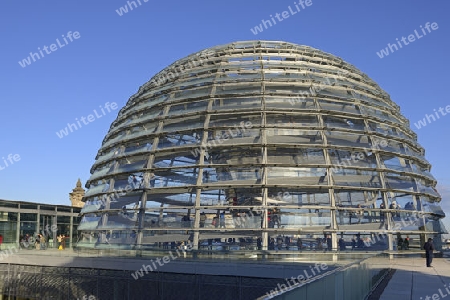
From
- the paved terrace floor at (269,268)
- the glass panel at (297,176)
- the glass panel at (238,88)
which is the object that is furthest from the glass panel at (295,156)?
the paved terrace floor at (269,268)

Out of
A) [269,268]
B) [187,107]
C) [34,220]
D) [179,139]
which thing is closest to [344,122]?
[187,107]

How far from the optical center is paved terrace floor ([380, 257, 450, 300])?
12.3 metres

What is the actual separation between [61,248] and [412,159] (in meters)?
19.6

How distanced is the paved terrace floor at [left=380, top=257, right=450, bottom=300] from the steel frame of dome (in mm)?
2990

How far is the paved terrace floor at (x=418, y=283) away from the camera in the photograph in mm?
12320

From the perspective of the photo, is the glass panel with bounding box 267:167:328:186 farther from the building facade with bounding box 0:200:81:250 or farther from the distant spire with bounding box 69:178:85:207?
the distant spire with bounding box 69:178:85:207

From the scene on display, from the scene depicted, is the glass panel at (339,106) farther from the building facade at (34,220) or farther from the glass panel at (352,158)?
the building facade at (34,220)

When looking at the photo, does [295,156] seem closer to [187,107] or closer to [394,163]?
[394,163]

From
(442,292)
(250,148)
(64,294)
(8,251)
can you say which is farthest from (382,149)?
(8,251)

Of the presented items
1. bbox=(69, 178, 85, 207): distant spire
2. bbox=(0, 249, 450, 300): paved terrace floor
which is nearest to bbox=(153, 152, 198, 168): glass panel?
bbox=(0, 249, 450, 300): paved terrace floor

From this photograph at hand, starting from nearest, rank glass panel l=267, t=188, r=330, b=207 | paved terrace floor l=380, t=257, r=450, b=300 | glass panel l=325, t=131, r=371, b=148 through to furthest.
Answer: paved terrace floor l=380, t=257, r=450, b=300 → glass panel l=267, t=188, r=330, b=207 → glass panel l=325, t=131, r=371, b=148

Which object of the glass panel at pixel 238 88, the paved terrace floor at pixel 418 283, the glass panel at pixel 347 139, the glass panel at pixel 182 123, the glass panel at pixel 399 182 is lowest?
the paved terrace floor at pixel 418 283

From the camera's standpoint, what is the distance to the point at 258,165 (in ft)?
72.6

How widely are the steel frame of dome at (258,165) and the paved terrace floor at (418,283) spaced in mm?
2990
